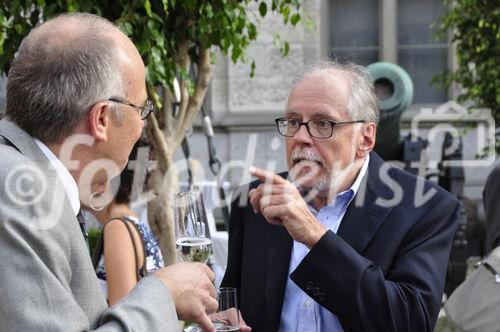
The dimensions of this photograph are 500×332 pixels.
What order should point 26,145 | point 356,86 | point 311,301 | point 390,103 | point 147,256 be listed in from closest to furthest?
1. point 26,145
2. point 311,301
3. point 356,86
4. point 147,256
5. point 390,103

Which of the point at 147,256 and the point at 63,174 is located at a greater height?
the point at 63,174

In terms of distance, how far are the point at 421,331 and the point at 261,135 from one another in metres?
10.5

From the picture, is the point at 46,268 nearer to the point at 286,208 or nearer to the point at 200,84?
the point at 286,208

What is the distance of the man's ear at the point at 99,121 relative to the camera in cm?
205

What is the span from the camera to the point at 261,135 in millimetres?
13117

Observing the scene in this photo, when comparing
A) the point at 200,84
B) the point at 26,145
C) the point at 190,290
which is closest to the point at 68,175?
the point at 26,145

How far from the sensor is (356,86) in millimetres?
2924

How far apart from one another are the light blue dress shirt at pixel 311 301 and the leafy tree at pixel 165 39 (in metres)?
1.70

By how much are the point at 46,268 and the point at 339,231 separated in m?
1.23

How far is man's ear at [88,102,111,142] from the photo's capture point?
80.9 inches

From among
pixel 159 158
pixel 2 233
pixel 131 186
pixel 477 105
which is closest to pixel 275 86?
pixel 477 105

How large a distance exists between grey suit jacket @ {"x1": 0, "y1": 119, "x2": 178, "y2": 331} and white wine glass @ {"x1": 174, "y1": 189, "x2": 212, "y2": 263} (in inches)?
16.5

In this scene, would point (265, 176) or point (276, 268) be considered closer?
point (265, 176)

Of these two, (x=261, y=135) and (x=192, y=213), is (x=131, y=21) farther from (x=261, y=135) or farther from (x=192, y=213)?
(x=261, y=135)
